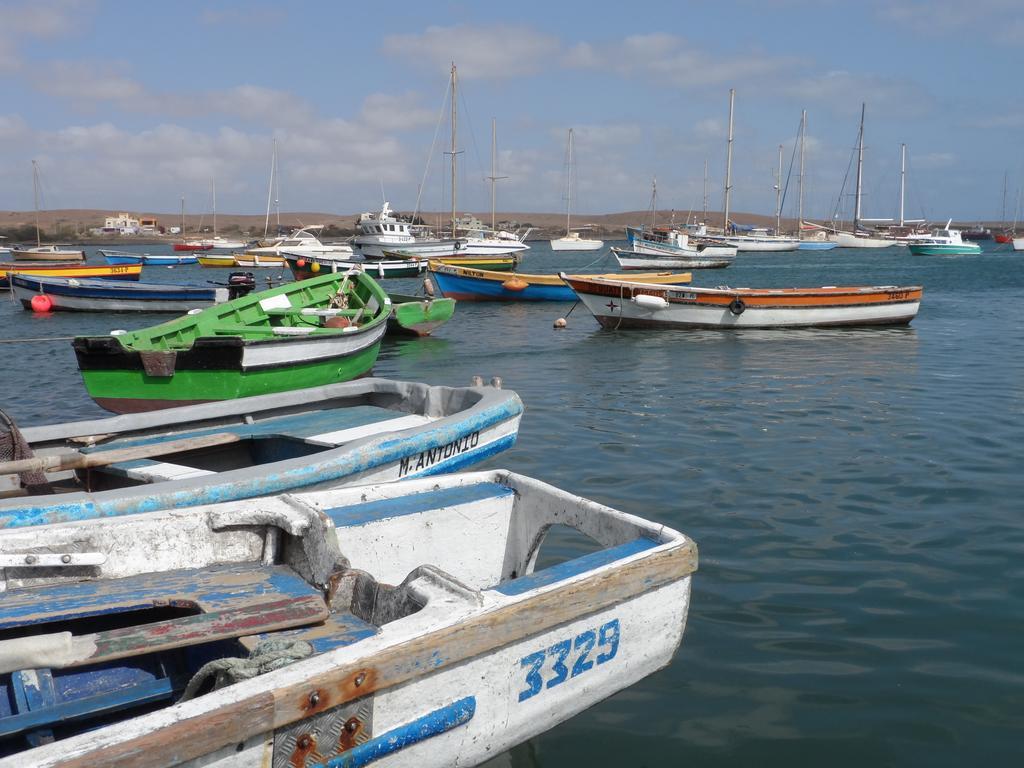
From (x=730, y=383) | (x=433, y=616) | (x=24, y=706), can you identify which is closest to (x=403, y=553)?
(x=433, y=616)

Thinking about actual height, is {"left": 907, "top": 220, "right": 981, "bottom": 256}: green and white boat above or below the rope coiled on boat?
above

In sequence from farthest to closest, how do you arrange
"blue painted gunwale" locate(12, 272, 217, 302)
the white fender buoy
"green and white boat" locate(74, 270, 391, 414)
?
"blue painted gunwale" locate(12, 272, 217, 302) → the white fender buoy → "green and white boat" locate(74, 270, 391, 414)

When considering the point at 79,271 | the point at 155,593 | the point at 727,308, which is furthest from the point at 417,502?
the point at 79,271

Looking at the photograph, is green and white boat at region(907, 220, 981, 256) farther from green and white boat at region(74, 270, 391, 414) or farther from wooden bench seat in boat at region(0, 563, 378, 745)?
wooden bench seat in boat at region(0, 563, 378, 745)

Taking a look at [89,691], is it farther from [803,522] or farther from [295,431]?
[803,522]

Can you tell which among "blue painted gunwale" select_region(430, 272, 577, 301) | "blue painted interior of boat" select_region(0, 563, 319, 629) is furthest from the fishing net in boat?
"blue painted gunwale" select_region(430, 272, 577, 301)

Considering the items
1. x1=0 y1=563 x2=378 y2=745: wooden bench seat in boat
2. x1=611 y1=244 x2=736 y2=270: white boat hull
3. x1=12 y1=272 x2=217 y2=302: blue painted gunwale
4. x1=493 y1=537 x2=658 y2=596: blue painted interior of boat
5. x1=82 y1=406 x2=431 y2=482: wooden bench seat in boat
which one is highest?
x1=611 y1=244 x2=736 y2=270: white boat hull

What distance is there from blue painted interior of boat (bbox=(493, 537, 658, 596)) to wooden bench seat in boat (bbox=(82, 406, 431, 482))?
2.92m

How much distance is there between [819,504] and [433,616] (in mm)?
5442

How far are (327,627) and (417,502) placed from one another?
113 cm

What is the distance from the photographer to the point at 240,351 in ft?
38.3

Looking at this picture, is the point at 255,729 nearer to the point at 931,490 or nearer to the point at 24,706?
the point at 24,706

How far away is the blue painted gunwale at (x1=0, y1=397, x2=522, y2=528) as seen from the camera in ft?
15.5

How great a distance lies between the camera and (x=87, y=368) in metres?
10.9
